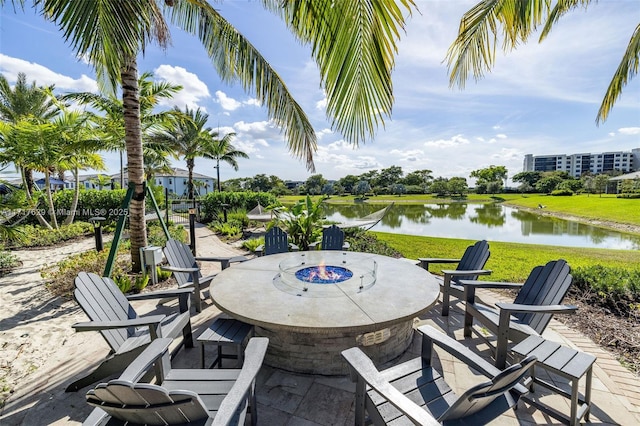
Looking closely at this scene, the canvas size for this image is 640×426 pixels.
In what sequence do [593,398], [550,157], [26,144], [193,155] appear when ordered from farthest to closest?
[550,157]
[193,155]
[26,144]
[593,398]

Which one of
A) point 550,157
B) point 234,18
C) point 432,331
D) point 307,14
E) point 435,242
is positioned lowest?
point 435,242

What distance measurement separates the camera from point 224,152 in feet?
70.4

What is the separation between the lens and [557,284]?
2734 millimetres

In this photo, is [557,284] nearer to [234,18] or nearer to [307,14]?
[307,14]

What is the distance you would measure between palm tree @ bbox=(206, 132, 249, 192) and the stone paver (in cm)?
1793

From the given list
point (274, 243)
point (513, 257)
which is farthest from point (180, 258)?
point (513, 257)

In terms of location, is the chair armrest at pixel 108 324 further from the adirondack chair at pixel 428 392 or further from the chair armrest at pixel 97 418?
the adirondack chair at pixel 428 392

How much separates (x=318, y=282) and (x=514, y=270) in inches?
204

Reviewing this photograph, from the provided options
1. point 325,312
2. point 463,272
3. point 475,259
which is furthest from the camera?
point 475,259

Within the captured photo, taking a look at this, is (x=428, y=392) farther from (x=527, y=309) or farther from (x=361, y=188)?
(x=361, y=188)

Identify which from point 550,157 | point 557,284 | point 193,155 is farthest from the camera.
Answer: point 550,157

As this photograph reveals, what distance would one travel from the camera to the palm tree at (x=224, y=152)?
20.4 meters

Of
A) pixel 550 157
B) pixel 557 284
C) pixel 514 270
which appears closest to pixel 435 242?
pixel 514 270

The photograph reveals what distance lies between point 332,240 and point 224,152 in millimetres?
18265
